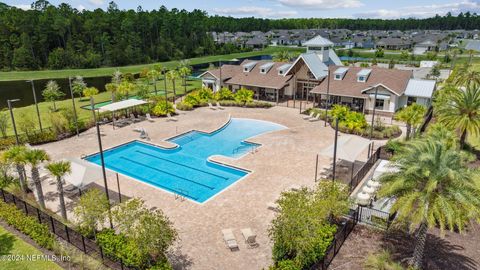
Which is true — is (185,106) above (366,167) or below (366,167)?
above

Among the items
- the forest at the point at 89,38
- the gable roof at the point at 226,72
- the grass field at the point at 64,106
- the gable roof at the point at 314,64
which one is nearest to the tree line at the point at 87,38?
the forest at the point at 89,38

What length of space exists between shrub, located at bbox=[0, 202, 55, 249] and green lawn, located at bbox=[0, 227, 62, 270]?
1.38ft

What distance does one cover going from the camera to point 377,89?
126 feet

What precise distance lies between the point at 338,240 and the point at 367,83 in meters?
29.6

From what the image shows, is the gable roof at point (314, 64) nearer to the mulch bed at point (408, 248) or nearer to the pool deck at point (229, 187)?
the pool deck at point (229, 187)

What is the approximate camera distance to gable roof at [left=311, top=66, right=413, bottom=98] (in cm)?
3922

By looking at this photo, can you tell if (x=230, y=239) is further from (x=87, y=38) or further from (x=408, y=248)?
(x=87, y=38)

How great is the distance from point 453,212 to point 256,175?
13334 millimetres

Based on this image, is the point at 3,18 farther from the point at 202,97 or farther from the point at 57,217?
the point at 57,217

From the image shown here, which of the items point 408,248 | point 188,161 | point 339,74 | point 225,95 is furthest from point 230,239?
point 339,74

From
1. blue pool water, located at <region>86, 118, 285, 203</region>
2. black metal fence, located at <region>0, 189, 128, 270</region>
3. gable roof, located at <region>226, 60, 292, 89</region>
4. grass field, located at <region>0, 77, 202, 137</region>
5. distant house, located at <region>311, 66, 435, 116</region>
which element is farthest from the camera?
gable roof, located at <region>226, 60, 292, 89</region>

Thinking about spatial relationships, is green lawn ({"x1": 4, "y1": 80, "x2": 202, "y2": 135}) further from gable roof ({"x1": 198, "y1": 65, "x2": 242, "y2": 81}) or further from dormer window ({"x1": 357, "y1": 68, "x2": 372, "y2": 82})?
dormer window ({"x1": 357, "y1": 68, "x2": 372, "y2": 82})

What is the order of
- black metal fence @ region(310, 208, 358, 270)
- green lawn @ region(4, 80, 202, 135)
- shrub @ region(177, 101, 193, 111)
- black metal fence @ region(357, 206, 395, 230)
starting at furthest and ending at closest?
shrub @ region(177, 101, 193, 111)
green lawn @ region(4, 80, 202, 135)
black metal fence @ region(357, 206, 395, 230)
black metal fence @ region(310, 208, 358, 270)

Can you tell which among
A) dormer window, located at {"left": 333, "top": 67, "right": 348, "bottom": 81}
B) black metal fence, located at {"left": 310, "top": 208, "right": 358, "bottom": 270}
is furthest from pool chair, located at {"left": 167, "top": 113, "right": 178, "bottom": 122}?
black metal fence, located at {"left": 310, "top": 208, "right": 358, "bottom": 270}
